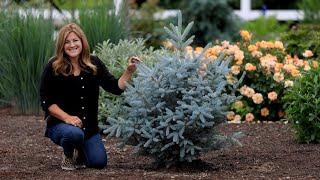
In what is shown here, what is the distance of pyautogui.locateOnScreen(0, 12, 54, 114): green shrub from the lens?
33.3 ft

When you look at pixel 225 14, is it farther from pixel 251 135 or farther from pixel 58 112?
pixel 58 112

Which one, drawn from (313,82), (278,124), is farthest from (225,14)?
(313,82)

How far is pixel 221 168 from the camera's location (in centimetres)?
709

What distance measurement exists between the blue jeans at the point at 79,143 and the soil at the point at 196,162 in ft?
0.32

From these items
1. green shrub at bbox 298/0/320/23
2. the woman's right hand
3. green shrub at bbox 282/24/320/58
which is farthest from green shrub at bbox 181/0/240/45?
the woman's right hand

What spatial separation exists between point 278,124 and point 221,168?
2605 millimetres

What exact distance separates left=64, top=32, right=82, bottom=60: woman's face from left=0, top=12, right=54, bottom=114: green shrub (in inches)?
125

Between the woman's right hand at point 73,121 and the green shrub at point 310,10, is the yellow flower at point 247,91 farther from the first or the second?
the green shrub at point 310,10

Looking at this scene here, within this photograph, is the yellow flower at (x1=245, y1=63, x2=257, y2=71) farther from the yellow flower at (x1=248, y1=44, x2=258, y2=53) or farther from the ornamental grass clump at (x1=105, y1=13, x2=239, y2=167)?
the ornamental grass clump at (x1=105, y1=13, x2=239, y2=167)

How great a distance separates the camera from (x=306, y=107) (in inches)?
313

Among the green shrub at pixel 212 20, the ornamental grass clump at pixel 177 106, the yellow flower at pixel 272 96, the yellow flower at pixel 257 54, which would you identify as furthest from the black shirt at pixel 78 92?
the green shrub at pixel 212 20

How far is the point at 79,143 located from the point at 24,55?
11.2 ft

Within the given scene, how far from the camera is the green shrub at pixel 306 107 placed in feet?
26.1

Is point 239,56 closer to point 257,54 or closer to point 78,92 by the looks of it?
point 257,54
